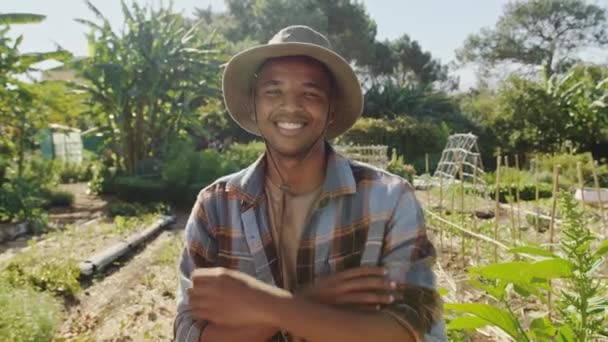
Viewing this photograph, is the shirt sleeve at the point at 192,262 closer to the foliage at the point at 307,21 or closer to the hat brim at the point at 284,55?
the hat brim at the point at 284,55

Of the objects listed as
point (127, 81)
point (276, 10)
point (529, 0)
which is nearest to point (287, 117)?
point (127, 81)

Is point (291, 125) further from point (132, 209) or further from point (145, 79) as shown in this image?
point (145, 79)

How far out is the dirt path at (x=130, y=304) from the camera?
397cm

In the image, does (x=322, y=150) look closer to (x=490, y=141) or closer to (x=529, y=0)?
(x=490, y=141)

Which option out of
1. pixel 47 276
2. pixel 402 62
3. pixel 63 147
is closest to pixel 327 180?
pixel 47 276

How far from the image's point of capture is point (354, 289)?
1257mm

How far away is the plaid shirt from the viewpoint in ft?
4.38

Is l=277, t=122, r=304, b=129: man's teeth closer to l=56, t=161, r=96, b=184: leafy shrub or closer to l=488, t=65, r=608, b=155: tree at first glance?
l=488, t=65, r=608, b=155: tree

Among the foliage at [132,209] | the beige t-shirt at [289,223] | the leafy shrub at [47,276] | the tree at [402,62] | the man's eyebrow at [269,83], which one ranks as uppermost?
the tree at [402,62]

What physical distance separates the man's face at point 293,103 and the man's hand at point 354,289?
1.29ft

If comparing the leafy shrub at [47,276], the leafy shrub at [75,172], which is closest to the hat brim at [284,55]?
the leafy shrub at [47,276]

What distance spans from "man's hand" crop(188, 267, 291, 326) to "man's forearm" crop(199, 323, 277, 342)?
26 mm

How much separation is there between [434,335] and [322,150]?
58 centimetres

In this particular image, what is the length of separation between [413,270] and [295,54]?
0.65 meters
